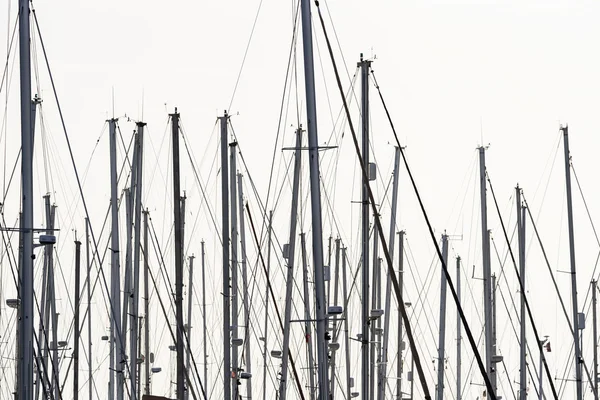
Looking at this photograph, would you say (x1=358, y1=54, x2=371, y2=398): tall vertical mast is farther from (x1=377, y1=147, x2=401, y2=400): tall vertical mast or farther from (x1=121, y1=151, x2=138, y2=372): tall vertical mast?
(x1=377, y1=147, x2=401, y2=400): tall vertical mast

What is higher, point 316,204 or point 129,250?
point 316,204

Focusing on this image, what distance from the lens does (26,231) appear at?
1099 inches

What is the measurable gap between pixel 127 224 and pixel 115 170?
1.99 meters

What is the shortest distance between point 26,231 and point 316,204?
5.33m

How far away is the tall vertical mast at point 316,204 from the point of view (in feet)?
92.5

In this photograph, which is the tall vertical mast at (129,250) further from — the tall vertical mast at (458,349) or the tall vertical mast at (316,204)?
the tall vertical mast at (458,349)

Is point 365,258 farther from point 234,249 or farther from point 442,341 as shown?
point 442,341

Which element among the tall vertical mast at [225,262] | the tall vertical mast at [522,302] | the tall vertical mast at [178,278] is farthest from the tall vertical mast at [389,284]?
the tall vertical mast at [178,278]

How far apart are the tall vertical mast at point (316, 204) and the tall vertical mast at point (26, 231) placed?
5.16 meters

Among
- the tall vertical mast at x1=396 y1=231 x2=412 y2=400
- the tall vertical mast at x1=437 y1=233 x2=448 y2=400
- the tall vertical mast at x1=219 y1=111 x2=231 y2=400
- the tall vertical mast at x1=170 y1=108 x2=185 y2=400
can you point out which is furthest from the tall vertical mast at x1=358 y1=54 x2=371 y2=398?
the tall vertical mast at x1=437 y1=233 x2=448 y2=400

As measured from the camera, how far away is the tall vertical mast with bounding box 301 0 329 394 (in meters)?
28.2

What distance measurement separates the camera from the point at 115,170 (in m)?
40.6

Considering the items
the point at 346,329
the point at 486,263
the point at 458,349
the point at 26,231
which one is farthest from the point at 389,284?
the point at 26,231

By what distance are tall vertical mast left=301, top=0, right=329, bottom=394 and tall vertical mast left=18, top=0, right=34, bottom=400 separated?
516 centimetres
